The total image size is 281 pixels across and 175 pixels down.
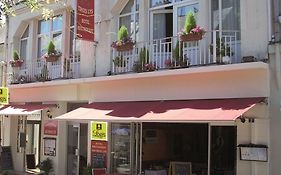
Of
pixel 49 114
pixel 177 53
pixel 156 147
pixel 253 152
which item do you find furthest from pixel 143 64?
pixel 49 114

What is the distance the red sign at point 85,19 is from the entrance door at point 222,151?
5255 millimetres

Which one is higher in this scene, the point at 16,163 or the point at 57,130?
the point at 57,130

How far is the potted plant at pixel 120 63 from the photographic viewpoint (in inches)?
560

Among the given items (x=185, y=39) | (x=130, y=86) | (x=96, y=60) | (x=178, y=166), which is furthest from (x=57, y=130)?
(x=185, y=39)

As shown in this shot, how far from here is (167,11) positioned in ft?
45.7

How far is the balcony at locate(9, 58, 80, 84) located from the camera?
16500 mm

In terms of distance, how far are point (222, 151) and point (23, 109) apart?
825cm

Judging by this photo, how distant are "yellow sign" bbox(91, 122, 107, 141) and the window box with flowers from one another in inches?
138

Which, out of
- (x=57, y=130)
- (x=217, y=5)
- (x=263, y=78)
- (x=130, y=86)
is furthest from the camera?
(x=57, y=130)

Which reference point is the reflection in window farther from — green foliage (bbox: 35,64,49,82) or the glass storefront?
green foliage (bbox: 35,64,49,82)

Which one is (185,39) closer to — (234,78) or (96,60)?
(234,78)

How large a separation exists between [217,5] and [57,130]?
7824mm

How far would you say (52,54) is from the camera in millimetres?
17031

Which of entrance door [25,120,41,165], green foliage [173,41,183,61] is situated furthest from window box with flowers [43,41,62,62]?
green foliage [173,41,183,61]
